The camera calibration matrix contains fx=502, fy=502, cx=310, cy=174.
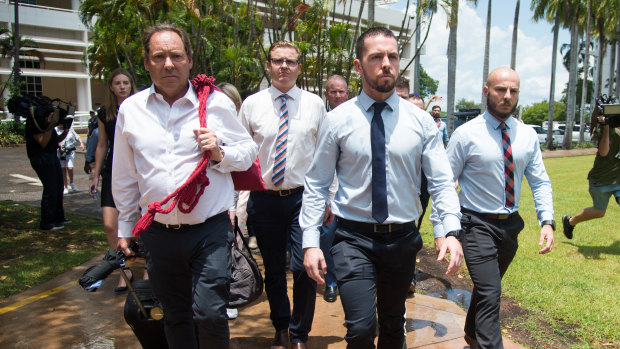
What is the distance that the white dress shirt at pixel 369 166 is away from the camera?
293 centimetres

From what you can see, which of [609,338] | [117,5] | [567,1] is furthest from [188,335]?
[567,1]

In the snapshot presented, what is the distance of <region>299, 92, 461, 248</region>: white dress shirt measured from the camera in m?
2.93

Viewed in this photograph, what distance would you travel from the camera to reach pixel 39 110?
7453 millimetres

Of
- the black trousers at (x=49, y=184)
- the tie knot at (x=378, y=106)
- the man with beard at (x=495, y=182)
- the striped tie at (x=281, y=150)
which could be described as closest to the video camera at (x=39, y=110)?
the black trousers at (x=49, y=184)

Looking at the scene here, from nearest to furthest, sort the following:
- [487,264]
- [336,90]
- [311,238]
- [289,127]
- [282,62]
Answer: [311,238] → [487,264] → [289,127] → [282,62] → [336,90]

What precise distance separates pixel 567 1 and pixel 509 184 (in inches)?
1375

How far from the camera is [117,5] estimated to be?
1445 centimetres

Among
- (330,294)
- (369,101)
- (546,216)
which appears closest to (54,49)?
(330,294)

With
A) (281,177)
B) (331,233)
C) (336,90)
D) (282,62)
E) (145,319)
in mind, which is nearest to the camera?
(145,319)

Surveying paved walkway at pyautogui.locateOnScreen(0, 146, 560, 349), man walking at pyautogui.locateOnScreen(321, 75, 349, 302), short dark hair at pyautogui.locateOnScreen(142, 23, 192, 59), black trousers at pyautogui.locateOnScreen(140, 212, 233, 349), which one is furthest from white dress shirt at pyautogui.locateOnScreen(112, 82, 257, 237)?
paved walkway at pyautogui.locateOnScreen(0, 146, 560, 349)

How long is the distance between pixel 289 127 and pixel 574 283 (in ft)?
12.9

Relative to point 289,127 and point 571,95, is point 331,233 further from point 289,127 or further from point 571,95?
point 571,95

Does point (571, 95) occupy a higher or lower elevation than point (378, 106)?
higher

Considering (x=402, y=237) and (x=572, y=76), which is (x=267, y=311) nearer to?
(x=402, y=237)
